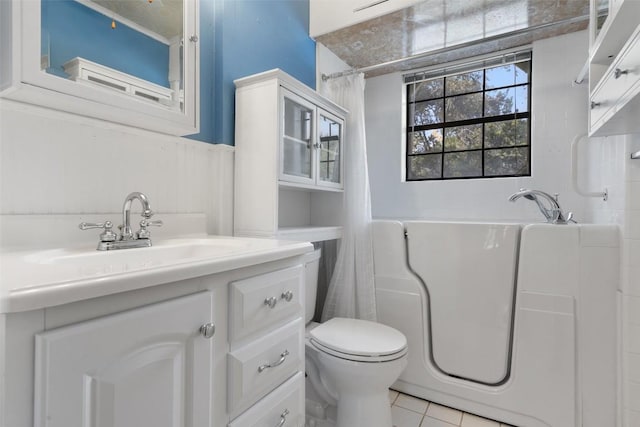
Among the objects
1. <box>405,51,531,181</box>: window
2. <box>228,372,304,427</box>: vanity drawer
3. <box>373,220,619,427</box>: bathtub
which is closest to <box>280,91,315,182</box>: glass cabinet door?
<box>373,220,619,427</box>: bathtub

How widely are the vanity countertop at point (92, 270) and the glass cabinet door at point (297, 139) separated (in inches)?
23.1

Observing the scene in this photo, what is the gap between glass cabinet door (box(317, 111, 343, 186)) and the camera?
1749 millimetres

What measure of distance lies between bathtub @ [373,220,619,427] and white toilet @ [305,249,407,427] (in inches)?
14.8

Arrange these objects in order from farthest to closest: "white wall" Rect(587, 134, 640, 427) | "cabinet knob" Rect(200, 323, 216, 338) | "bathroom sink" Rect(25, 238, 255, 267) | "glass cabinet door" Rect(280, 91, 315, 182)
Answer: "glass cabinet door" Rect(280, 91, 315, 182), "white wall" Rect(587, 134, 640, 427), "bathroom sink" Rect(25, 238, 255, 267), "cabinet knob" Rect(200, 323, 216, 338)

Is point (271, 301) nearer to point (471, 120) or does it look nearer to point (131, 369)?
point (131, 369)

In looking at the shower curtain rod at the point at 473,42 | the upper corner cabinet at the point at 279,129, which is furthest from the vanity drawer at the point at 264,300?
the shower curtain rod at the point at 473,42

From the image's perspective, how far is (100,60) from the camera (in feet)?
3.24

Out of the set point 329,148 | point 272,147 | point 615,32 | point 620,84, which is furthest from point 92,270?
point 615,32

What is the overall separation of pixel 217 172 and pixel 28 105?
66cm

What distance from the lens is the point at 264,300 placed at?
33.4 inches

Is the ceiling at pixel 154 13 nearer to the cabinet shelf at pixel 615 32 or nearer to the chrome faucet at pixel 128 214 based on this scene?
the chrome faucet at pixel 128 214

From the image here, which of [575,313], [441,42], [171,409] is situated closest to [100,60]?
[171,409]

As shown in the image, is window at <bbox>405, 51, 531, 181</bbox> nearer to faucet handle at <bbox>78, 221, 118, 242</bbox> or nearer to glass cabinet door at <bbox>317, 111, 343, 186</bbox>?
glass cabinet door at <bbox>317, 111, 343, 186</bbox>

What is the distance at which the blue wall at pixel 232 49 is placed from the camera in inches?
55.5
